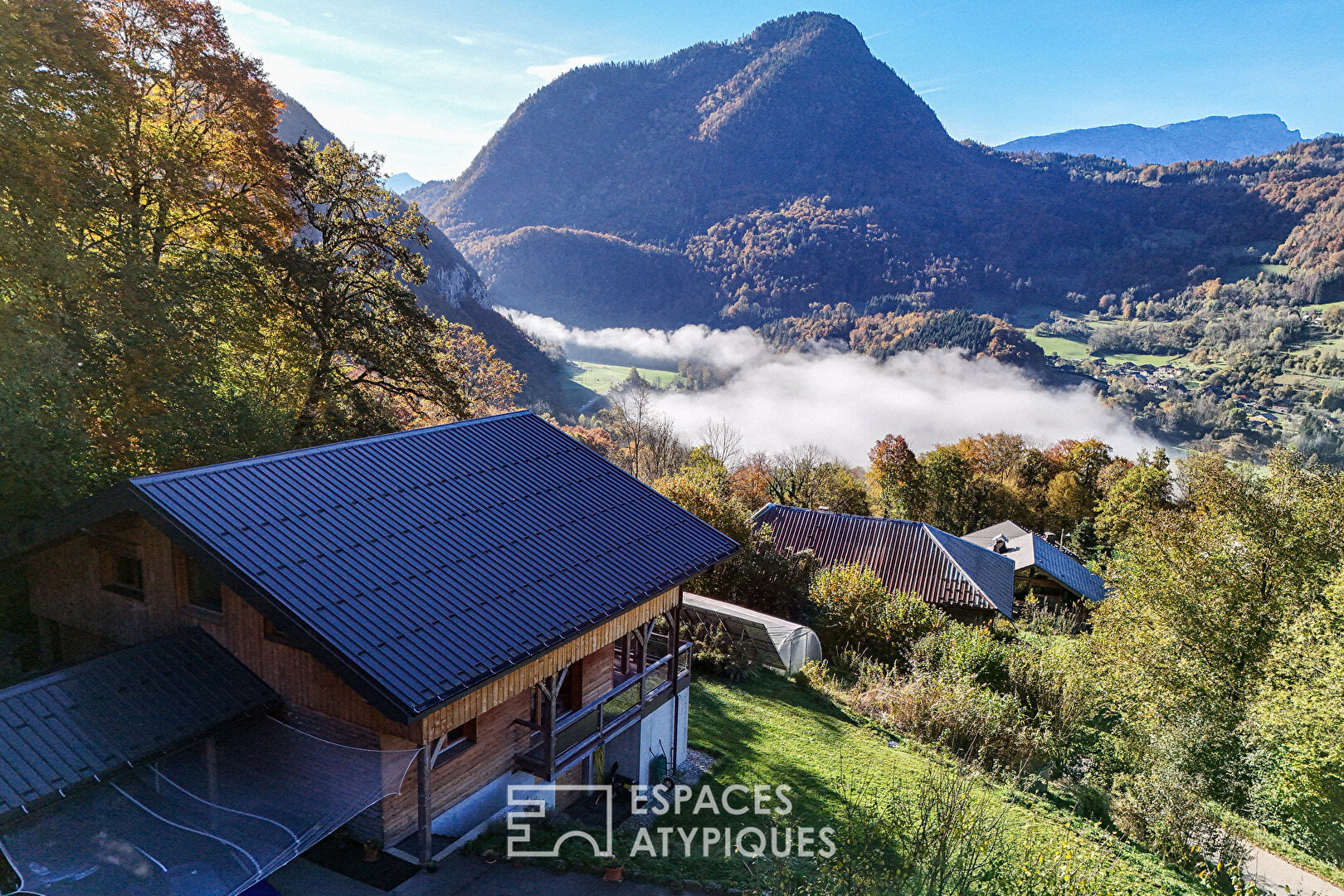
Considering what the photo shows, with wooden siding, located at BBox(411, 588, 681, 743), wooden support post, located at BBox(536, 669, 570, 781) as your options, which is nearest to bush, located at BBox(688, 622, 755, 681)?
wooden siding, located at BBox(411, 588, 681, 743)

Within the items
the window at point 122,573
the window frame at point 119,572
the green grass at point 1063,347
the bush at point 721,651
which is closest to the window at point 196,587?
the window frame at point 119,572

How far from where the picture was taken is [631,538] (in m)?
12.1

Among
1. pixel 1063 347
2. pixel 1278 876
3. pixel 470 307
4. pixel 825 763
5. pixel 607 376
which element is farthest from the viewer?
pixel 1063 347

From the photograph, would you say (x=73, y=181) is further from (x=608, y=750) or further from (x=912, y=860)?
(x=912, y=860)

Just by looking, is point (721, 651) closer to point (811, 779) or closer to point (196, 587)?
point (811, 779)

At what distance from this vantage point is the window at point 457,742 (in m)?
9.27

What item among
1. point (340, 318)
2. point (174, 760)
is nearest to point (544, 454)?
point (174, 760)

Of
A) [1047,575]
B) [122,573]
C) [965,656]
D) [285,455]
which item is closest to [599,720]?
[285,455]

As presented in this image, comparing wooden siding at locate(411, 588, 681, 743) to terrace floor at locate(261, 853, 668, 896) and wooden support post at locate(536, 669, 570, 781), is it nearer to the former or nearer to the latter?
wooden support post at locate(536, 669, 570, 781)

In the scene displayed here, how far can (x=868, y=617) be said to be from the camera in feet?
75.5

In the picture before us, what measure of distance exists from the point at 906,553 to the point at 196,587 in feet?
95.2

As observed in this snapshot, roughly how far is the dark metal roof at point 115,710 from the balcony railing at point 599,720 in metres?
3.65

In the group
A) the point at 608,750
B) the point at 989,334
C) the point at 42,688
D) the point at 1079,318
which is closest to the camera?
the point at 42,688

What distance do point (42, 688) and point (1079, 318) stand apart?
218212 mm
